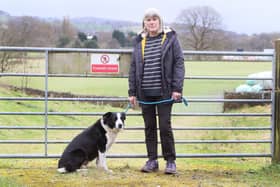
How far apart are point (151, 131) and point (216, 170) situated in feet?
3.62

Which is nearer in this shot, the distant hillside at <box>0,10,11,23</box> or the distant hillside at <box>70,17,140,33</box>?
the distant hillside at <box>0,10,11,23</box>

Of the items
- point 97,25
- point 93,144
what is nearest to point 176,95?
point 93,144

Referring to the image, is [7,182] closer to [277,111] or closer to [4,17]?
[277,111]

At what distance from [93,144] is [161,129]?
2.73 ft

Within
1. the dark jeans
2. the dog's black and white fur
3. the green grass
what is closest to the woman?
the dark jeans

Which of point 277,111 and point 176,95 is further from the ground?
point 176,95

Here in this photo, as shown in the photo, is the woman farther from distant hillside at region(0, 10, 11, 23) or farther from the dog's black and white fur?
distant hillside at region(0, 10, 11, 23)

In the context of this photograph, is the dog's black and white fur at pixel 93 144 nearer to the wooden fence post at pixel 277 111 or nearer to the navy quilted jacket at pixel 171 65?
the navy quilted jacket at pixel 171 65

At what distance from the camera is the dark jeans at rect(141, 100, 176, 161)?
607 centimetres

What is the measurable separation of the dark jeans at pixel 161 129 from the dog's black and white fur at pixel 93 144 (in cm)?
32

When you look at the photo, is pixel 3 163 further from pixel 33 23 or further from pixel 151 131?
pixel 33 23

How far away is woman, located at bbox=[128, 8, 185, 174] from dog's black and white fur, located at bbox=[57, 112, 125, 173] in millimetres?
355

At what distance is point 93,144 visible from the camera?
20.3 ft

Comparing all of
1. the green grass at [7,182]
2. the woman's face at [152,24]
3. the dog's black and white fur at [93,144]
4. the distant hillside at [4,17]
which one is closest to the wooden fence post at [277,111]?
the woman's face at [152,24]
